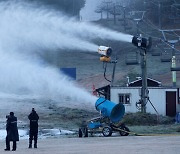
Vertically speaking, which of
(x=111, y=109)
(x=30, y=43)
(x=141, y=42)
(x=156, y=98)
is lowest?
(x=111, y=109)

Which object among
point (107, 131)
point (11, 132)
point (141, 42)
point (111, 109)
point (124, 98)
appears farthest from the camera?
point (124, 98)

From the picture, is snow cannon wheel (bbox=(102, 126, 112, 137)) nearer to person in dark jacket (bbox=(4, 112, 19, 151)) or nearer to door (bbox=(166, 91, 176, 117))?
person in dark jacket (bbox=(4, 112, 19, 151))

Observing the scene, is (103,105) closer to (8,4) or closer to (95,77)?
(95,77)

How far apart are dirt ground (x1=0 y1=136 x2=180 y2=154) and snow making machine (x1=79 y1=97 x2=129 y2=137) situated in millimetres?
831

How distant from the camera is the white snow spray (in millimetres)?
42537

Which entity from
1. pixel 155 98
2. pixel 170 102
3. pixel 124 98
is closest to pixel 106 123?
pixel 155 98

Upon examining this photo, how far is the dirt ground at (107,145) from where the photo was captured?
21.2 meters

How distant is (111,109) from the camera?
1123 inches

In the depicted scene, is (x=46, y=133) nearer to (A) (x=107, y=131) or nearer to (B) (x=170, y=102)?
(A) (x=107, y=131)

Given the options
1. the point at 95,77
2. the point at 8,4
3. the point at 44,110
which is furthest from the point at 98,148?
the point at 8,4

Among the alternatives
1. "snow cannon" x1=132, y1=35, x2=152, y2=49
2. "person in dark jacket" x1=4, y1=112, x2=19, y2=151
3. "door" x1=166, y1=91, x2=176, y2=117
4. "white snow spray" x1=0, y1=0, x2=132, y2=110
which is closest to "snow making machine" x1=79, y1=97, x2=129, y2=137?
"snow cannon" x1=132, y1=35, x2=152, y2=49

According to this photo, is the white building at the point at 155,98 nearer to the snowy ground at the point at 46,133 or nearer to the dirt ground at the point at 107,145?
the snowy ground at the point at 46,133

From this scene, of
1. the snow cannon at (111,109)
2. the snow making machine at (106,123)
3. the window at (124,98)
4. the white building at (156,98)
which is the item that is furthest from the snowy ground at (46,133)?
the window at (124,98)

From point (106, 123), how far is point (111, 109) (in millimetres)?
616
